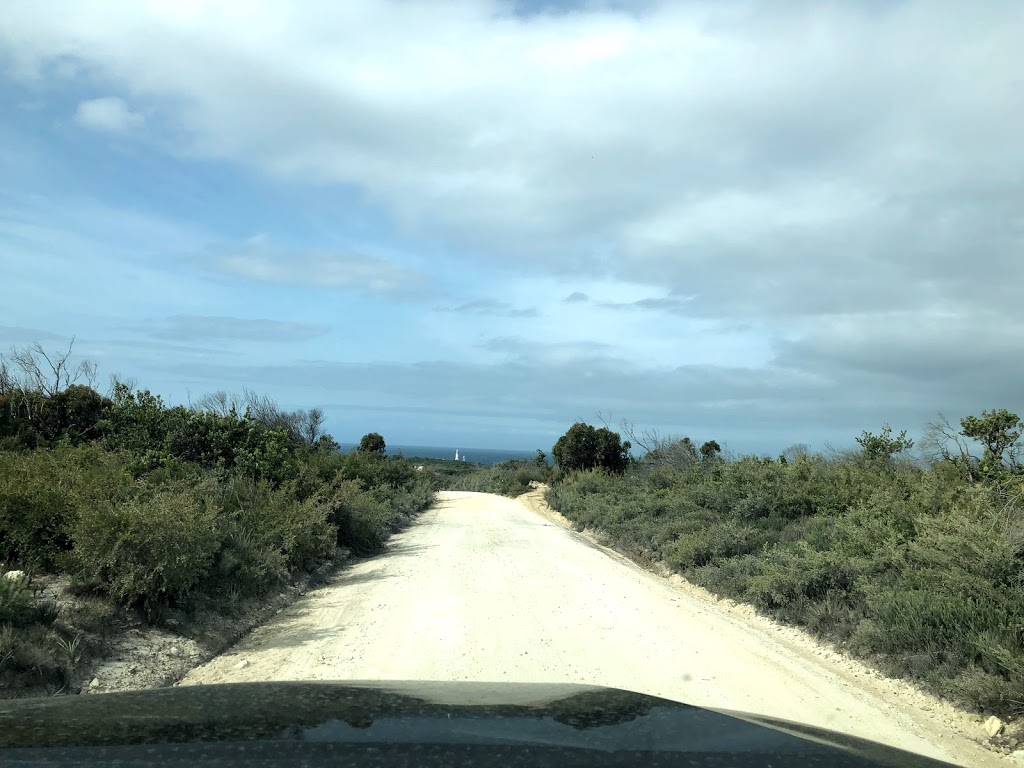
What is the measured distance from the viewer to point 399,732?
121 inches

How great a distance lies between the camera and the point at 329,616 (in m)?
10.3

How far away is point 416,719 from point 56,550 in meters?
7.62

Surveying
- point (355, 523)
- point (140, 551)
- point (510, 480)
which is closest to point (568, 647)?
point (140, 551)

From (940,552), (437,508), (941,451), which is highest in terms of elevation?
(941,451)

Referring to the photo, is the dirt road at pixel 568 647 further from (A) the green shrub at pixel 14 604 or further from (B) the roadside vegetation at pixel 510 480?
(B) the roadside vegetation at pixel 510 480

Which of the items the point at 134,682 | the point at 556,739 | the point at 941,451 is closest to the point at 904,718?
Answer: the point at 556,739

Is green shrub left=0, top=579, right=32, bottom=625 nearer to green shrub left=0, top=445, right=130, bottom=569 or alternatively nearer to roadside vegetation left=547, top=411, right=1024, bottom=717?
green shrub left=0, top=445, right=130, bottom=569

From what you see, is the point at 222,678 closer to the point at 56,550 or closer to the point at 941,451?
the point at 56,550

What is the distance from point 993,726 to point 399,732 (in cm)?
597

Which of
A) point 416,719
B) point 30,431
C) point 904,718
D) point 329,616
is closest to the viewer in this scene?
point 416,719

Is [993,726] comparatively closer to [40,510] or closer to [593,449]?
[40,510]

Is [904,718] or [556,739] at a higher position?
[556,739]

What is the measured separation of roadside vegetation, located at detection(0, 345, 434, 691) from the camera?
24.3ft

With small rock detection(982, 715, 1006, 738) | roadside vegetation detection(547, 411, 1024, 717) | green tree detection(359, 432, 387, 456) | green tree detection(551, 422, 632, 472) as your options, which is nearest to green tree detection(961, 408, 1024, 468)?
roadside vegetation detection(547, 411, 1024, 717)
